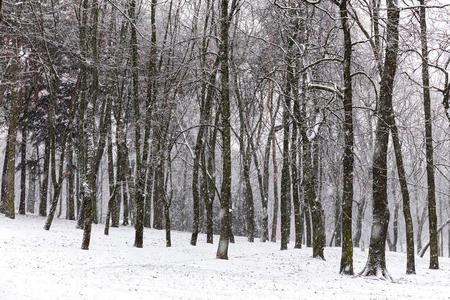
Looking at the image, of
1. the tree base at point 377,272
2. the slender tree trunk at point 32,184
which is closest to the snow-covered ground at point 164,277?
the tree base at point 377,272

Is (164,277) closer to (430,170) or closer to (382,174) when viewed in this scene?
(382,174)

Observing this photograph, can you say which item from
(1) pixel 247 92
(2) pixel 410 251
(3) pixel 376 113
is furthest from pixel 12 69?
(2) pixel 410 251

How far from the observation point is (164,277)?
11.4m

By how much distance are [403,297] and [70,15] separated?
23845 mm

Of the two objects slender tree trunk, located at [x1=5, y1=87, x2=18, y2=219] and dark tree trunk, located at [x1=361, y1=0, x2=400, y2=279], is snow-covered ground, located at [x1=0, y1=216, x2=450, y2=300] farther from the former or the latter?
slender tree trunk, located at [x1=5, y1=87, x2=18, y2=219]

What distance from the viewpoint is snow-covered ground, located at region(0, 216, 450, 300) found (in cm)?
931

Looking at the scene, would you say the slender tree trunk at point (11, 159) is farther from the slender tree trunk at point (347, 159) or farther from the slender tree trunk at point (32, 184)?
the slender tree trunk at point (347, 159)

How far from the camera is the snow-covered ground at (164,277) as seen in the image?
931 centimetres

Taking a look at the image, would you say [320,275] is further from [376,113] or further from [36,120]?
[36,120]

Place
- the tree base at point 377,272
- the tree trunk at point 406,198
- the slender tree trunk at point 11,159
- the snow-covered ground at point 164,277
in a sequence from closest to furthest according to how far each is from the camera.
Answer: the snow-covered ground at point 164,277 < the tree base at point 377,272 < the tree trunk at point 406,198 < the slender tree trunk at point 11,159

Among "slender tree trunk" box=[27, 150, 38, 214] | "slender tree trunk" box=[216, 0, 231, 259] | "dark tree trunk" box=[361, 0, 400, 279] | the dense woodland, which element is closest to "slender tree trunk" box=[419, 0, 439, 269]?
the dense woodland

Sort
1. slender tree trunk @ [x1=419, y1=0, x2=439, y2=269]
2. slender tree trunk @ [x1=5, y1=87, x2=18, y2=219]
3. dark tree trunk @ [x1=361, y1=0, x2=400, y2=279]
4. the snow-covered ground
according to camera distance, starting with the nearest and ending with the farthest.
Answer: the snow-covered ground, dark tree trunk @ [x1=361, y1=0, x2=400, y2=279], slender tree trunk @ [x1=419, y1=0, x2=439, y2=269], slender tree trunk @ [x1=5, y1=87, x2=18, y2=219]

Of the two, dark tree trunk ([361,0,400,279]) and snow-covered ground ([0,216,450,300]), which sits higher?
dark tree trunk ([361,0,400,279])

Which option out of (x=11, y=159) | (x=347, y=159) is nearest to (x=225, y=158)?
(x=347, y=159)
